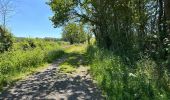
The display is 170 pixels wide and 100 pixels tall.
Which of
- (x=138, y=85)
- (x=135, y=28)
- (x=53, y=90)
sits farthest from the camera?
(x=135, y=28)

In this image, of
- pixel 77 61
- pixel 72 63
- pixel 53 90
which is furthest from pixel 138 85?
Result: pixel 77 61

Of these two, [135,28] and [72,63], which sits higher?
[135,28]

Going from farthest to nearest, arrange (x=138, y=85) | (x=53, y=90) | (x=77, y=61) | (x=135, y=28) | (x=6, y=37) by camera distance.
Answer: (x=6, y=37), (x=77, y=61), (x=135, y=28), (x=53, y=90), (x=138, y=85)

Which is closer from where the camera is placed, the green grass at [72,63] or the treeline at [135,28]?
the treeline at [135,28]

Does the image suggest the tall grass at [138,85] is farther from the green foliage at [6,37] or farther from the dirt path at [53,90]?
the green foliage at [6,37]

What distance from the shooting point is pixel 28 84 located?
15.2 m

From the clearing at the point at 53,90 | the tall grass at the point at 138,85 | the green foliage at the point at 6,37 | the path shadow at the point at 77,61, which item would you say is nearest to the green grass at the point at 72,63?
the path shadow at the point at 77,61

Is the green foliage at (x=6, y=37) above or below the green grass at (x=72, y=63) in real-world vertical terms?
above

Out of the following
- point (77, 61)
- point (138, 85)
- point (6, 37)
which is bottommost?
point (77, 61)

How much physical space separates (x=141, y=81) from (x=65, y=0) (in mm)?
39417

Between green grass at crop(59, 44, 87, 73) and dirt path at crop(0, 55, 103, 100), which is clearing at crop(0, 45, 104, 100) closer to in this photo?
dirt path at crop(0, 55, 103, 100)

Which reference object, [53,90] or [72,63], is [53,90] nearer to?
[53,90]

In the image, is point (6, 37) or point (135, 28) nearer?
point (135, 28)

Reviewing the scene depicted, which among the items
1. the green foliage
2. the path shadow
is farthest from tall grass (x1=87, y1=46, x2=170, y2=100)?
the green foliage
